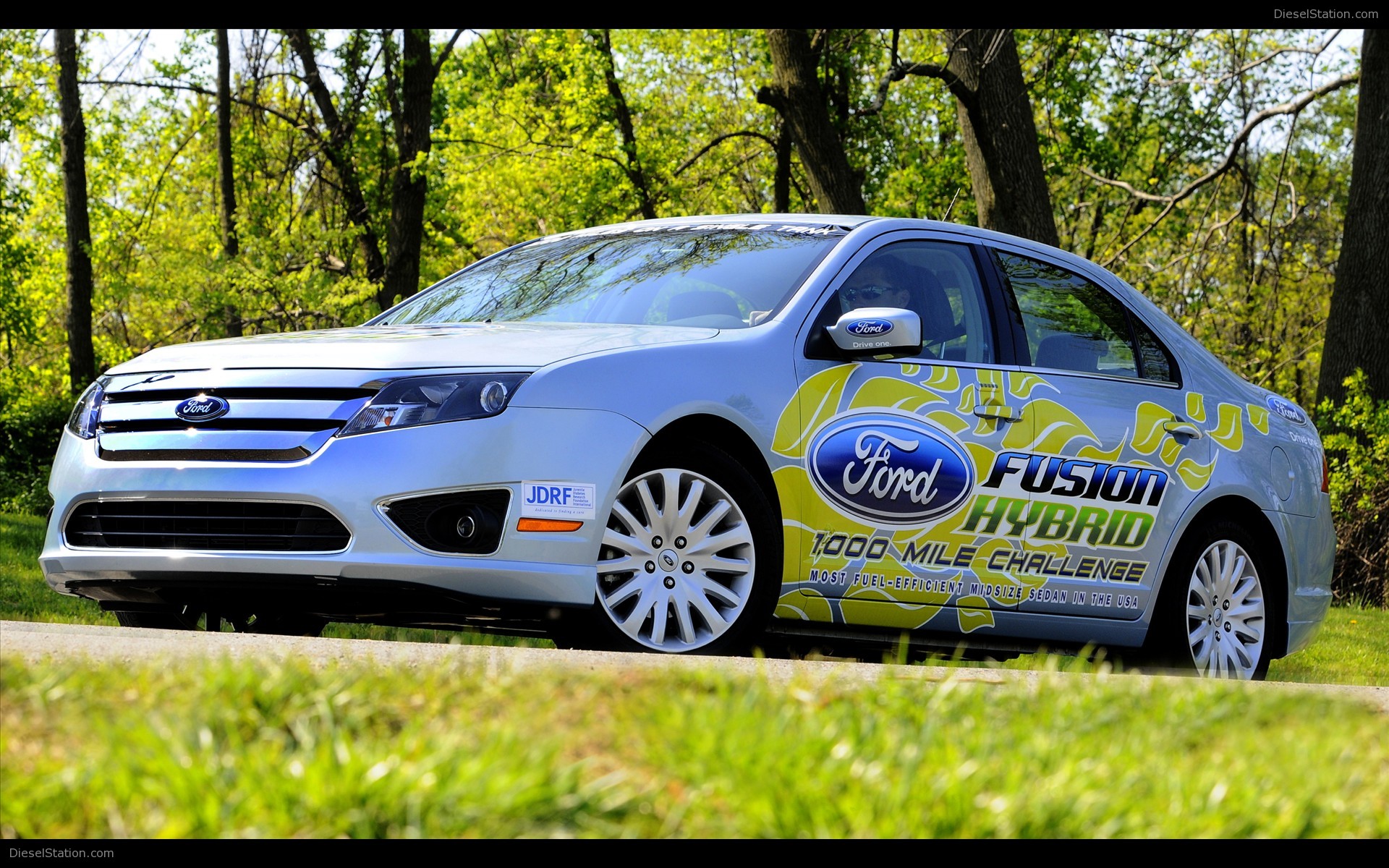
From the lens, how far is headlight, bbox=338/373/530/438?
4.86 metres

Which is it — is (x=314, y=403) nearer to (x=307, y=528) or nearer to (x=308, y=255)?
(x=307, y=528)

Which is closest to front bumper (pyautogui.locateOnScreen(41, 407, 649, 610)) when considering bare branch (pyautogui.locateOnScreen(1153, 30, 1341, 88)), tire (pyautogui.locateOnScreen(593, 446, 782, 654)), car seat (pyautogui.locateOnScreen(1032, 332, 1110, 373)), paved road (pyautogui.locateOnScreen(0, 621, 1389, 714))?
tire (pyautogui.locateOnScreen(593, 446, 782, 654))

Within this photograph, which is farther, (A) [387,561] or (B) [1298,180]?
(B) [1298,180]

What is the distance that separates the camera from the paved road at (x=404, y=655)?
378cm

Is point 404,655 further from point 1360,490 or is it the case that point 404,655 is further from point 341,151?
point 341,151

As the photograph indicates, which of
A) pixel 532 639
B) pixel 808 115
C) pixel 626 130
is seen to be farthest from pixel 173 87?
pixel 532 639

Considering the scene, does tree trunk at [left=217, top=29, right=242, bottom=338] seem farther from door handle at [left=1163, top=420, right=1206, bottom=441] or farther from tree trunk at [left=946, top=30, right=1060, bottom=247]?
door handle at [left=1163, top=420, right=1206, bottom=441]

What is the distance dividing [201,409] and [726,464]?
1733 millimetres

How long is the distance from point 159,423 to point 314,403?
2.11 ft

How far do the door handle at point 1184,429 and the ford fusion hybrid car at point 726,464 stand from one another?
13mm

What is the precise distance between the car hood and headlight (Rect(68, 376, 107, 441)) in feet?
0.32

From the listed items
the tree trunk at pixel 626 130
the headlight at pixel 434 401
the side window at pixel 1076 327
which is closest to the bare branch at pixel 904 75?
the side window at pixel 1076 327
